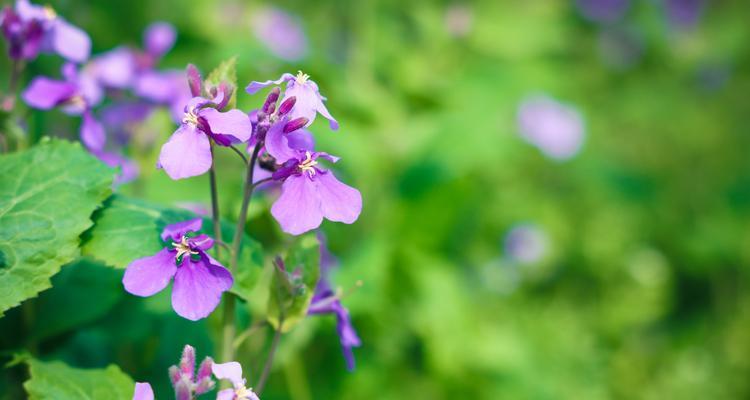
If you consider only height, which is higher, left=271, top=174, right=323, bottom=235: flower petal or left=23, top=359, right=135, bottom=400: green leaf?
left=271, top=174, right=323, bottom=235: flower petal

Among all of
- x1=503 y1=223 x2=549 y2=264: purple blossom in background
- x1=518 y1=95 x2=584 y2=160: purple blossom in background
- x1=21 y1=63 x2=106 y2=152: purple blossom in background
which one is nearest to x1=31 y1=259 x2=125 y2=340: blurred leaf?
x1=21 y1=63 x2=106 y2=152: purple blossom in background

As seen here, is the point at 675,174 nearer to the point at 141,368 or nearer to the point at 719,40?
the point at 719,40

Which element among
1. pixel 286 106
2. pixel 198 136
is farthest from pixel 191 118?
pixel 286 106

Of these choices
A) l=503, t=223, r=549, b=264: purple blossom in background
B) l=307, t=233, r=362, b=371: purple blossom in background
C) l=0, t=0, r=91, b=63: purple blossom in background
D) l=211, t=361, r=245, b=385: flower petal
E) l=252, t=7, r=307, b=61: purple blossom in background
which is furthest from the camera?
l=252, t=7, r=307, b=61: purple blossom in background

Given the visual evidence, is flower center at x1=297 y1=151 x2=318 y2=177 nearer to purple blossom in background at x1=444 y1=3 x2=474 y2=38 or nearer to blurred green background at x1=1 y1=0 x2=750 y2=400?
blurred green background at x1=1 y1=0 x2=750 y2=400

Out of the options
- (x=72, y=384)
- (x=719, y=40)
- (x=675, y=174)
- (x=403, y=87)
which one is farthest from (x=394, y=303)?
(x=719, y=40)

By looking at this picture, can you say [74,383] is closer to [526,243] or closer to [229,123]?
[229,123]

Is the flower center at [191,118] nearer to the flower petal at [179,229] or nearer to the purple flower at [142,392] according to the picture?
the flower petal at [179,229]

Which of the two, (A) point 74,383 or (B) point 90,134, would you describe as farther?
(B) point 90,134
